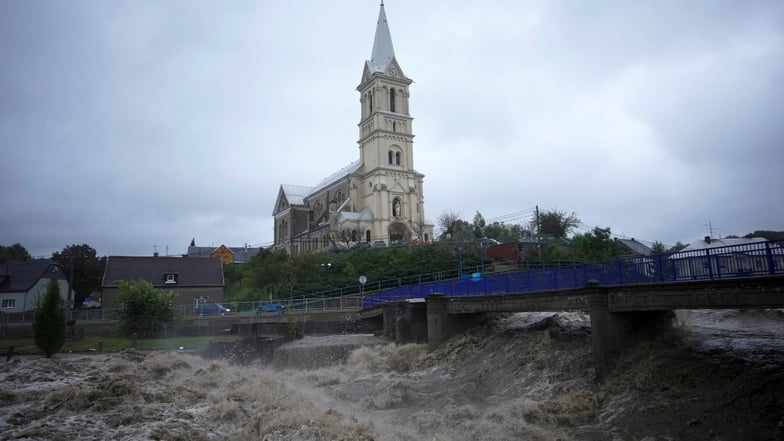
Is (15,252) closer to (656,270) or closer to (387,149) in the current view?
(387,149)

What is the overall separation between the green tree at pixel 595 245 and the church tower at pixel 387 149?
23948mm

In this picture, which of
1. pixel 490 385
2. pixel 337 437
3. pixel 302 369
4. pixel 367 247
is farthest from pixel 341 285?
pixel 337 437

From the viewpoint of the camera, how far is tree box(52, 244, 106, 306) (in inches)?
3108

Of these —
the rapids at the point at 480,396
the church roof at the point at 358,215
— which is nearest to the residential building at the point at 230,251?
the church roof at the point at 358,215

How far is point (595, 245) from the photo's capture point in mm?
57375

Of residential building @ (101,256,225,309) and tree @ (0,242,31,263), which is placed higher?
tree @ (0,242,31,263)

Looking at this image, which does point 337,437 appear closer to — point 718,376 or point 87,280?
point 718,376

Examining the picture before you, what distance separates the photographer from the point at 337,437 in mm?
14695

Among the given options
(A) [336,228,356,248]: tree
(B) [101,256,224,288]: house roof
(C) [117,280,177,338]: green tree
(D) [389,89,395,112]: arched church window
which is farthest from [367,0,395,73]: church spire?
(C) [117,280,177,338]: green tree

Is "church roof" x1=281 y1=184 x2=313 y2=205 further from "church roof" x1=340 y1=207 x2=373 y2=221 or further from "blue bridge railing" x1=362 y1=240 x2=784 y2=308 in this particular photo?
"blue bridge railing" x1=362 y1=240 x2=784 y2=308

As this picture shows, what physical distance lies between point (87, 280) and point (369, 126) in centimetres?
4838

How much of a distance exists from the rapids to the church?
4889 centimetres

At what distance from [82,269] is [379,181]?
46.0 meters

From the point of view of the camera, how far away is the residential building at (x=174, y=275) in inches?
2285
